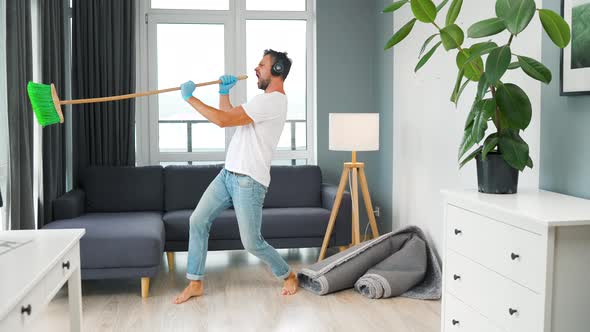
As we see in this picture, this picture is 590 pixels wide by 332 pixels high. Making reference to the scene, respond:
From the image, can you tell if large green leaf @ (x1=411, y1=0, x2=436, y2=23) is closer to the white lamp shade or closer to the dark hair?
the dark hair

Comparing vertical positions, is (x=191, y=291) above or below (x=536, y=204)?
below

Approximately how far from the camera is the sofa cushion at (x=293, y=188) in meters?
5.52

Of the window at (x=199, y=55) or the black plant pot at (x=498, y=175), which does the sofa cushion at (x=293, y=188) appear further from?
the black plant pot at (x=498, y=175)

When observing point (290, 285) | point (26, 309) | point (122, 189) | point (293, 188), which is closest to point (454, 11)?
point (26, 309)

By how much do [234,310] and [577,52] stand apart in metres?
2.26

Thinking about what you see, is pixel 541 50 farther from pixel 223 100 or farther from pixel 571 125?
pixel 223 100

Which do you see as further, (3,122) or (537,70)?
(3,122)

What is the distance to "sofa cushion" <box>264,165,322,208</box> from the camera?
→ 5516 millimetres

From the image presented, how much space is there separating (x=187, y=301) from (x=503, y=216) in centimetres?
222

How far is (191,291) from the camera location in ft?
13.8

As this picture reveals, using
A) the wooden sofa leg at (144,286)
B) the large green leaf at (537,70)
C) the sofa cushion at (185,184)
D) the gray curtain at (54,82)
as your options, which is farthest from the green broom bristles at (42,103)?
the large green leaf at (537,70)

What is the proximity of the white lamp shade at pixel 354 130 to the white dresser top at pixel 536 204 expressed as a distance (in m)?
1.89

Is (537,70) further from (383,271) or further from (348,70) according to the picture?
(348,70)

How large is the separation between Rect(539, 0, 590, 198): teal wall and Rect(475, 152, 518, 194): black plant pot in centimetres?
26
